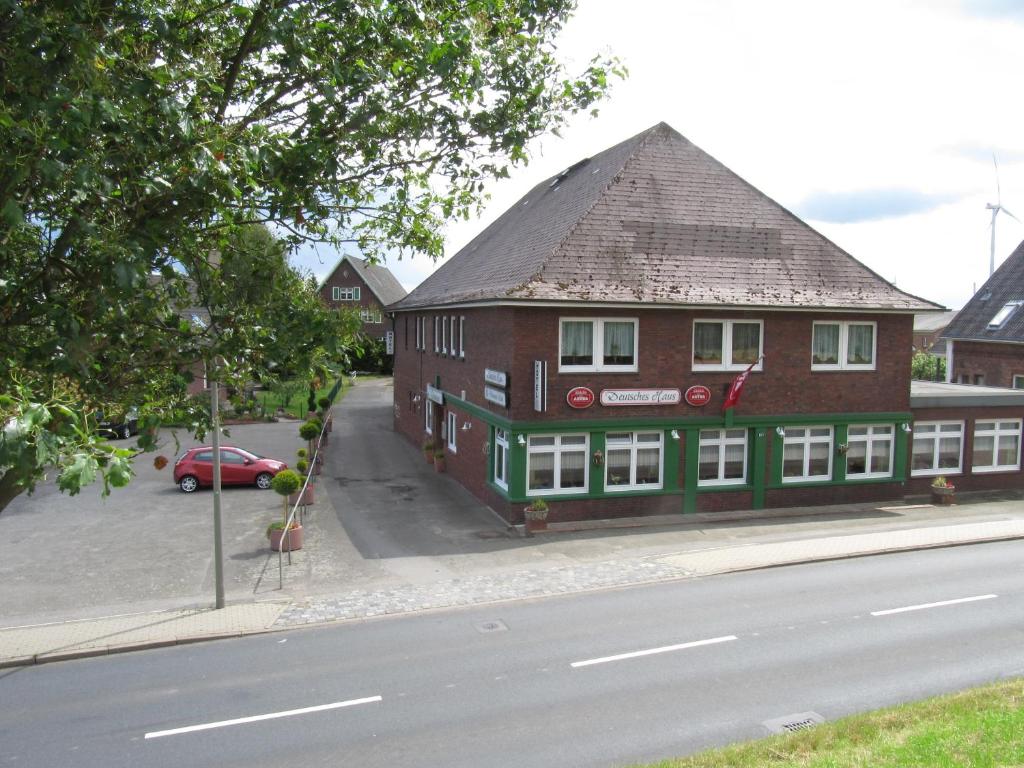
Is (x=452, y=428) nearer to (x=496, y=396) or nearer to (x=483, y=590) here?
(x=496, y=396)

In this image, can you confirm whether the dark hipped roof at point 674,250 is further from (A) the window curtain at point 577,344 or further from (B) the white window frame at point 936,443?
(B) the white window frame at point 936,443

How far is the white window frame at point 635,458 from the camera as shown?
65.8ft

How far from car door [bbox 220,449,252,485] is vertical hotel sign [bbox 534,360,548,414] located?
11.1 meters

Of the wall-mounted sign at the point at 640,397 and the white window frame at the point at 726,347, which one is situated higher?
the white window frame at the point at 726,347

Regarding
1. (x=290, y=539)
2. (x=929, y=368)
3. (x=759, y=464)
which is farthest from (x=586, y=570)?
(x=929, y=368)

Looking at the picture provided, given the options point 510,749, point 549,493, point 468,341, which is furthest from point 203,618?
point 468,341

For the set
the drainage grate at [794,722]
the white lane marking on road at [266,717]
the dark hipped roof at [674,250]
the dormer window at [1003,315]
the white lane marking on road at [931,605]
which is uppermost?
the dark hipped roof at [674,250]

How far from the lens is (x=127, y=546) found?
61.0ft

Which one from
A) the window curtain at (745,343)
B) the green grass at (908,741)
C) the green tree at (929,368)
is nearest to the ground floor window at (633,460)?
the window curtain at (745,343)

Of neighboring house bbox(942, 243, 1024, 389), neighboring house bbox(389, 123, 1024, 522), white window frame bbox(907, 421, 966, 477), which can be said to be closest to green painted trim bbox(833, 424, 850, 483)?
neighboring house bbox(389, 123, 1024, 522)

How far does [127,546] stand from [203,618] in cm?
606

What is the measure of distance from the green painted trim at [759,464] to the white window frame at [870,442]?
2.58m

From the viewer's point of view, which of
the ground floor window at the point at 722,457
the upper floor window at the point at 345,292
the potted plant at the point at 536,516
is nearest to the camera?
the potted plant at the point at 536,516

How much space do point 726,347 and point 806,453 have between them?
3.78 metres
